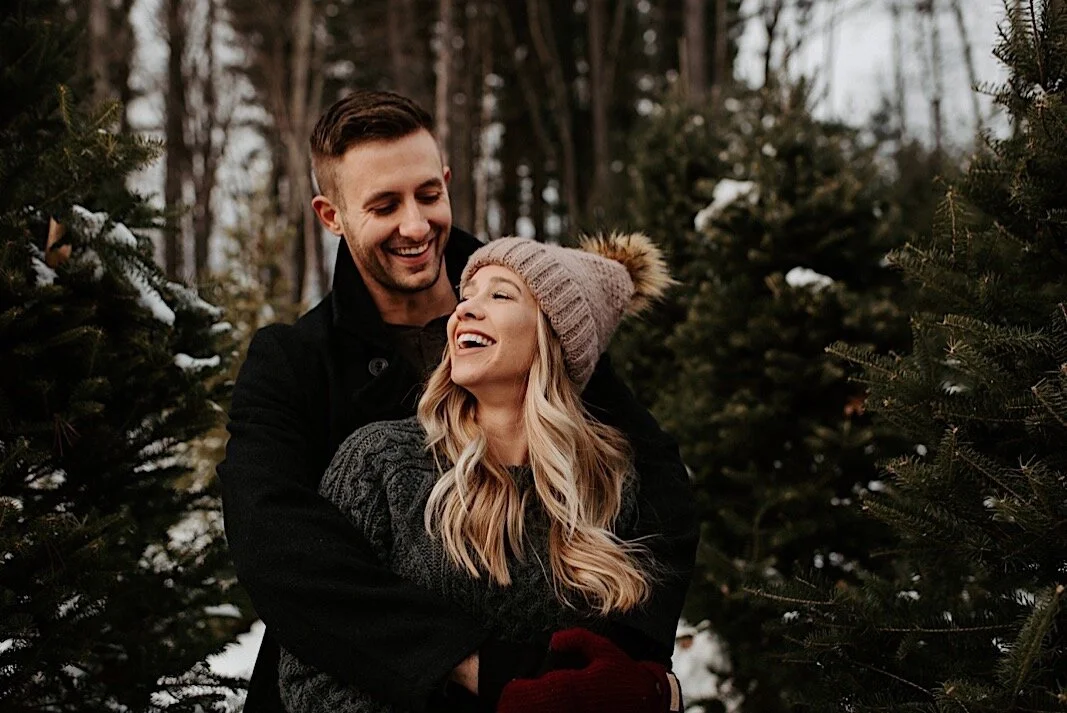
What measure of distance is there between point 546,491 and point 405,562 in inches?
16.7

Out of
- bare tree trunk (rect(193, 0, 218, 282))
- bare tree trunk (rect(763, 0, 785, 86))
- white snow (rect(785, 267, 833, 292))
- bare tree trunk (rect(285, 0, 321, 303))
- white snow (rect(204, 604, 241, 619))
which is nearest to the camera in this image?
white snow (rect(204, 604, 241, 619))

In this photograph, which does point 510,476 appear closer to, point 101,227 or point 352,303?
point 352,303

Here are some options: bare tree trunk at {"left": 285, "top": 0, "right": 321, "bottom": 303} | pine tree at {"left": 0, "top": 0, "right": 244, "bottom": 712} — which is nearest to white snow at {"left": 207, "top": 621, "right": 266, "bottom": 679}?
pine tree at {"left": 0, "top": 0, "right": 244, "bottom": 712}

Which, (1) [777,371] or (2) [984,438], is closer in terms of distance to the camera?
(2) [984,438]

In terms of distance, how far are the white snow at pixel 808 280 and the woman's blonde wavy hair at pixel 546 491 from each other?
2.21 metres

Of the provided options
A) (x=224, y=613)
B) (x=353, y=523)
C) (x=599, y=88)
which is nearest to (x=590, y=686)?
(x=353, y=523)

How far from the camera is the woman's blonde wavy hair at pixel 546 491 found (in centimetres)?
237

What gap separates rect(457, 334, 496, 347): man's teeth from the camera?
101 inches

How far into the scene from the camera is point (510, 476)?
100 inches

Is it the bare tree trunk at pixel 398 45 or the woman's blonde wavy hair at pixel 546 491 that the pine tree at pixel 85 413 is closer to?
the woman's blonde wavy hair at pixel 546 491

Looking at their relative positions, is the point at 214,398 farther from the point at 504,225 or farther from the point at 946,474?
the point at 504,225

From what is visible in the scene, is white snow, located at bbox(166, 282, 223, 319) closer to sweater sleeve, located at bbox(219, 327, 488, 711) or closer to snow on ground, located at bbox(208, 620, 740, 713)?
sweater sleeve, located at bbox(219, 327, 488, 711)

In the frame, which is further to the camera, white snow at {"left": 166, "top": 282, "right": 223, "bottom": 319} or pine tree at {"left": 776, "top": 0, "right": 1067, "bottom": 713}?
white snow at {"left": 166, "top": 282, "right": 223, "bottom": 319}

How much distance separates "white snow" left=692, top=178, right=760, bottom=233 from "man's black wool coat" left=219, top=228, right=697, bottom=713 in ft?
6.97
